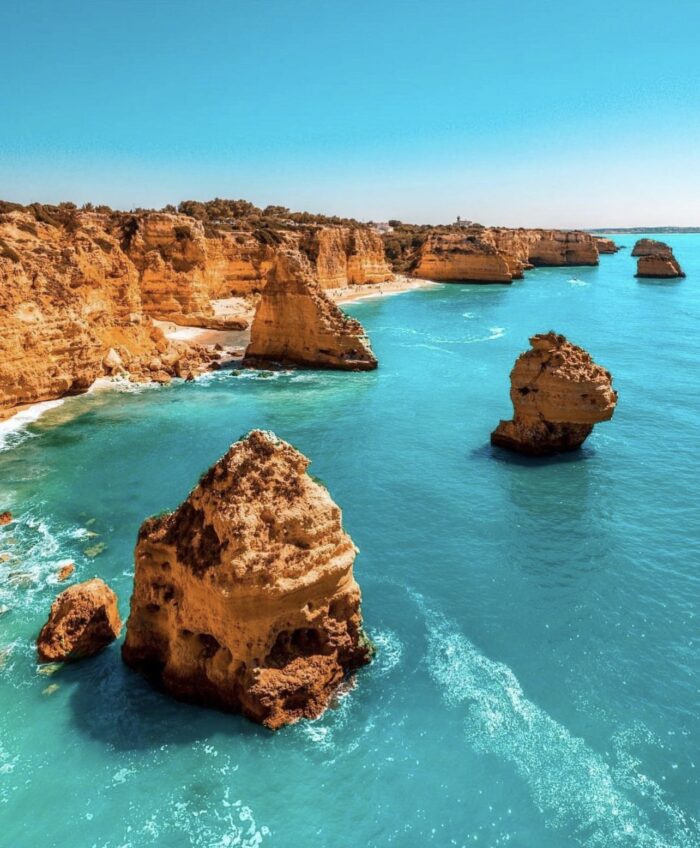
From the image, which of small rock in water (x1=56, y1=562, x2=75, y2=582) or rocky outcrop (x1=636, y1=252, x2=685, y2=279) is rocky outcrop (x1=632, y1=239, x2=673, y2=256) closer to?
rocky outcrop (x1=636, y1=252, x2=685, y2=279)

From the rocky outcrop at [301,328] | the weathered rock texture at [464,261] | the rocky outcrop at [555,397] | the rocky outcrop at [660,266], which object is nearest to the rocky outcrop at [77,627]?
the rocky outcrop at [555,397]

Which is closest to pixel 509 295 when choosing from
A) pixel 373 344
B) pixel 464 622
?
pixel 373 344

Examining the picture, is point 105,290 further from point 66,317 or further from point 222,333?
point 222,333

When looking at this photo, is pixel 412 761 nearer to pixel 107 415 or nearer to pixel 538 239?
pixel 107 415

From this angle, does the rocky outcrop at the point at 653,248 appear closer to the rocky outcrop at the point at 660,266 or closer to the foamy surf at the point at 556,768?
the rocky outcrop at the point at 660,266

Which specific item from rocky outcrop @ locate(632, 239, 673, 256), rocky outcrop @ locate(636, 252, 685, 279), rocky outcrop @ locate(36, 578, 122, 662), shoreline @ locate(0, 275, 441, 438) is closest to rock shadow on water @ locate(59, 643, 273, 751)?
rocky outcrop @ locate(36, 578, 122, 662)
